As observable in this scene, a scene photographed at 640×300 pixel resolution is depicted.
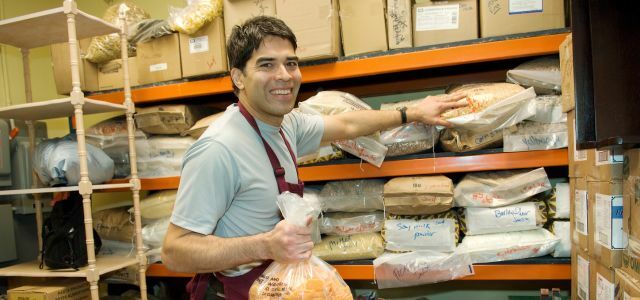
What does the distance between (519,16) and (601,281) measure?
3.76 feet

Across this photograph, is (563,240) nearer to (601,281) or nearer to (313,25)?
(601,281)

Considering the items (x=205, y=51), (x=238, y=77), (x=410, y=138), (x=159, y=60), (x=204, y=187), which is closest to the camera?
(x=204, y=187)

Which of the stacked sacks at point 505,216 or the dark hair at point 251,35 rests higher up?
the dark hair at point 251,35

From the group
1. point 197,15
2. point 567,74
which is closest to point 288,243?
point 567,74

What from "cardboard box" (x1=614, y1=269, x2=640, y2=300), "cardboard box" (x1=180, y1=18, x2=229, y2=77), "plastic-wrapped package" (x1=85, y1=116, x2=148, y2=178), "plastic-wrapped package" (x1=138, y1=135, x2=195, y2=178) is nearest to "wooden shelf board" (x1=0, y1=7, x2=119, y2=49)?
"cardboard box" (x1=180, y1=18, x2=229, y2=77)

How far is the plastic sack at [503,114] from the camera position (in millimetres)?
1768


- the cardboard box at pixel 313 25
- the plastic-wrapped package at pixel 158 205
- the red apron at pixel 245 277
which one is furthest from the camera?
the plastic-wrapped package at pixel 158 205

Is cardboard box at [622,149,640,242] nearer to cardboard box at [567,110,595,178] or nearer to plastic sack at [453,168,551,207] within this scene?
cardboard box at [567,110,595,178]

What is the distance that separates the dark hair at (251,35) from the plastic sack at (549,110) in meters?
1.17

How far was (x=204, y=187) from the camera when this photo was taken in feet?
4.11

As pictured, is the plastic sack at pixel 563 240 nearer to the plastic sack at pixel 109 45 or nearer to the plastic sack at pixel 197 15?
the plastic sack at pixel 197 15

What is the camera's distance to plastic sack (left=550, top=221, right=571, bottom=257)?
6.01 ft

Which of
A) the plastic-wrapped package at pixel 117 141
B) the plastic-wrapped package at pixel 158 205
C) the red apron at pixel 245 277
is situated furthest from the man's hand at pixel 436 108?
the plastic-wrapped package at pixel 117 141

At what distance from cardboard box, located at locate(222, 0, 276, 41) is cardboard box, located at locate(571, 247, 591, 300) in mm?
1774
